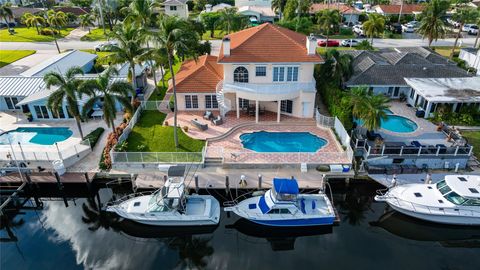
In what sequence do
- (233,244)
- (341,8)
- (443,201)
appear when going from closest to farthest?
(233,244) < (443,201) < (341,8)

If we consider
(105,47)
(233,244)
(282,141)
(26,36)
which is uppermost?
(105,47)

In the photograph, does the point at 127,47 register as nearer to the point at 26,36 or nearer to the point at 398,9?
the point at 26,36

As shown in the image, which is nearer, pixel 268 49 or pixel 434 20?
pixel 268 49

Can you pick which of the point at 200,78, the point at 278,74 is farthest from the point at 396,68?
the point at 200,78

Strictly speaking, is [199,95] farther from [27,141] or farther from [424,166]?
[424,166]

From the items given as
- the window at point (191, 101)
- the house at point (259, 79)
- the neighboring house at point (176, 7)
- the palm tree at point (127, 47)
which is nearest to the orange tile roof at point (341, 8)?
the neighboring house at point (176, 7)

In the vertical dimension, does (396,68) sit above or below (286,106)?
above

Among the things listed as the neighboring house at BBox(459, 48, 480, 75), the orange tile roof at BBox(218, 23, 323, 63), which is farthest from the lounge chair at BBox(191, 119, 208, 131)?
the neighboring house at BBox(459, 48, 480, 75)
